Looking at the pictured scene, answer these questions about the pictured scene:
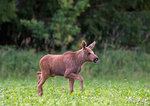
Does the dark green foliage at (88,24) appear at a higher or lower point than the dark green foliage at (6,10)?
lower

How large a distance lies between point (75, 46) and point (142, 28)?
4989 millimetres

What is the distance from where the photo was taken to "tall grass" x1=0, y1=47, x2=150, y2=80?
16953 mm

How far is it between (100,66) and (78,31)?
3785 mm

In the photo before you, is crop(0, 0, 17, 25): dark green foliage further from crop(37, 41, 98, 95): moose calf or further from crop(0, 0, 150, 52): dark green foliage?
crop(37, 41, 98, 95): moose calf

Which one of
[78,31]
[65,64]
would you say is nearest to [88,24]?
[78,31]

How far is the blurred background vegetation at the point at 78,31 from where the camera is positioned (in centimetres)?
1804

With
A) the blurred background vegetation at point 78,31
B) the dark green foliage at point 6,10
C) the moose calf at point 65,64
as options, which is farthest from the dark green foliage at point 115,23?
the moose calf at point 65,64

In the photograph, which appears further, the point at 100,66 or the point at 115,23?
the point at 115,23

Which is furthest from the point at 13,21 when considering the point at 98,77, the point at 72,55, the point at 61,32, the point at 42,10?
the point at 72,55

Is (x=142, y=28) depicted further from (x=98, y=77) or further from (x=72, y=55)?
(x=72, y=55)

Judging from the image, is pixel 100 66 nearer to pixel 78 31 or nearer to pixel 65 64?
pixel 78 31

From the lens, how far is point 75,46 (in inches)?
836

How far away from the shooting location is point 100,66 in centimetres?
1755

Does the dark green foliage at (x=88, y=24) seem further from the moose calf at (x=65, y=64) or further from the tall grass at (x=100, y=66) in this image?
the moose calf at (x=65, y=64)
